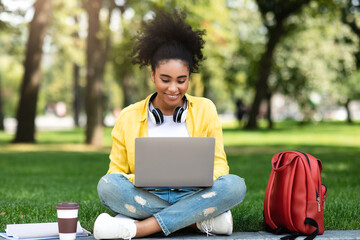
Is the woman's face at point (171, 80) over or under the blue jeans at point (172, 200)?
over

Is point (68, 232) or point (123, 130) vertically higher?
point (123, 130)

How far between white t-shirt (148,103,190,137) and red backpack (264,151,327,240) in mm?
741

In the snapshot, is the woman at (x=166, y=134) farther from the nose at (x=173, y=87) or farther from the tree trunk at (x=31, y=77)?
the tree trunk at (x=31, y=77)

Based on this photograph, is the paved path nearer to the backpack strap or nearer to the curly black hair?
the backpack strap

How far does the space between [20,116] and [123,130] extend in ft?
43.5

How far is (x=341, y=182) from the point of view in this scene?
26.2 feet

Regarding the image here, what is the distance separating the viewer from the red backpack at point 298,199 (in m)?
3.87

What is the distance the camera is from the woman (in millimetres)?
3828

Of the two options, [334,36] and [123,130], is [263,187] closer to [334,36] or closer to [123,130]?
[123,130]

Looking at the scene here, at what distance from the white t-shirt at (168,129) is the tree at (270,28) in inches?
765

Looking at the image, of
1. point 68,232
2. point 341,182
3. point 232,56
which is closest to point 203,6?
point 341,182

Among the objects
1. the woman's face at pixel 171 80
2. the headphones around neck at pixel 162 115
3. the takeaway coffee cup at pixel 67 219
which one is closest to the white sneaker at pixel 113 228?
the takeaway coffee cup at pixel 67 219

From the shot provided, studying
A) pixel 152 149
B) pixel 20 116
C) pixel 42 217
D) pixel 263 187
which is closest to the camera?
pixel 152 149

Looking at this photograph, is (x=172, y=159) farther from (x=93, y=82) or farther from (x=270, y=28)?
(x=270, y=28)
